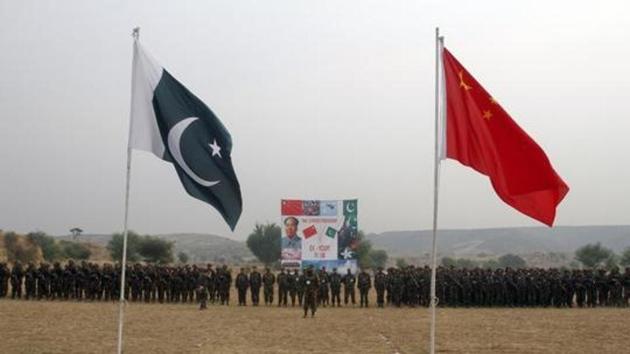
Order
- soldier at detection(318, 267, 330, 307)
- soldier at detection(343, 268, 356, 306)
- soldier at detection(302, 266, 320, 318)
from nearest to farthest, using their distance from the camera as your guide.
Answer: soldier at detection(302, 266, 320, 318) < soldier at detection(318, 267, 330, 307) < soldier at detection(343, 268, 356, 306)

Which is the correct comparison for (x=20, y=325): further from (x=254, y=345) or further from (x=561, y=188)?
(x=561, y=188)

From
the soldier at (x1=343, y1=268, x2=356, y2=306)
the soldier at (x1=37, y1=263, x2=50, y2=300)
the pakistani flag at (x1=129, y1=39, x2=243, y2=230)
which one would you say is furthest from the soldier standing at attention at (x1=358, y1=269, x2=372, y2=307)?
the pakistani flag at (x1=129, y1=39, x2=243, y2=230)

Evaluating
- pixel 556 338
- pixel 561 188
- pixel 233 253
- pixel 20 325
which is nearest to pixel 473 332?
pixel 556 338

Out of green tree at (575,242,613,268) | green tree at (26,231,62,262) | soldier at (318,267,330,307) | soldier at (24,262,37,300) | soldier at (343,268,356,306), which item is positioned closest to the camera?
soldier at (318,267,330,307)

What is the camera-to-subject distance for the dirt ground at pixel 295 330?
15609 mm

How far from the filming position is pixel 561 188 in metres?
10.5

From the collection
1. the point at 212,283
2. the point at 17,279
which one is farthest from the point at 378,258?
the point at 17,279

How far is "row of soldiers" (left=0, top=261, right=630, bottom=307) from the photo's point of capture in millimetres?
28859

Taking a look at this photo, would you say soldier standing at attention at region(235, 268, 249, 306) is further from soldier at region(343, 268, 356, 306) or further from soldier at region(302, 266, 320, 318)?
soldier at region(302, 266, 320, 318)

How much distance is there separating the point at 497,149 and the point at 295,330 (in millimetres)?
9803

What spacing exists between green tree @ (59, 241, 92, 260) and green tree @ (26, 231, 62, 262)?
0.76 meters

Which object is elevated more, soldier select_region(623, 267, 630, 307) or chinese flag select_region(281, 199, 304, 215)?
chinese flag select_region(281, 199, 304, 215)

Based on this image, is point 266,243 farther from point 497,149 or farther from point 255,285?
point 497,149

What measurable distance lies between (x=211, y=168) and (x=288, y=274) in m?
18.3
